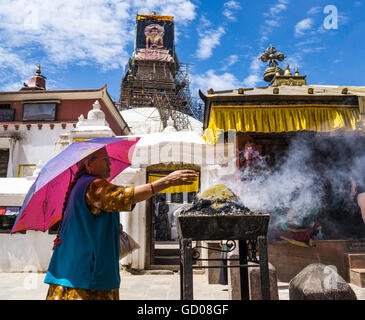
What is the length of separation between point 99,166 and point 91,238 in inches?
24.7

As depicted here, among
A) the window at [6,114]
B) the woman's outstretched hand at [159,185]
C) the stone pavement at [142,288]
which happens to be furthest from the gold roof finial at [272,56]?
the window at [6,114]

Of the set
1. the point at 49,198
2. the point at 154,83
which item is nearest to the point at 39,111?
the point at 49,198

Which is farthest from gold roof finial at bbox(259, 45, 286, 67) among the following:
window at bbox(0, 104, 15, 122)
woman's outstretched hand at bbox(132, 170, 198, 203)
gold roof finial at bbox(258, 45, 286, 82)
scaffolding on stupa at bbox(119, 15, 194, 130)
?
scaffolding on stupa at bbox(119, 15, 194, 130)

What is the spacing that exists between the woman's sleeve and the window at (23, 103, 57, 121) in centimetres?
1594

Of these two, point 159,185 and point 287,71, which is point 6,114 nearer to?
point 287,71

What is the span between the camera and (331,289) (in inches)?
128

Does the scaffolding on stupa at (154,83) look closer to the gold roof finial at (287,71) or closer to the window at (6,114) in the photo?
the window at (6,114)

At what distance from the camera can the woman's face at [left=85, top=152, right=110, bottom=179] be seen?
2432 mm

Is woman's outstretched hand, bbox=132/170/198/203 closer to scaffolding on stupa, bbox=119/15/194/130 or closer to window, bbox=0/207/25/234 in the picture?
window, bbox=0/207/25/234

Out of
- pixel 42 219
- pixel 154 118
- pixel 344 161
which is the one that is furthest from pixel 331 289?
pixel 154 118

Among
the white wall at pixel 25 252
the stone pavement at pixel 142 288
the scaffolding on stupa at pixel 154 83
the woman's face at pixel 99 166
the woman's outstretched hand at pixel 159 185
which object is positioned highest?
the scaffolding on stupa at pixel 154 83

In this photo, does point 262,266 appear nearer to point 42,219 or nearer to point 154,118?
point 42,219

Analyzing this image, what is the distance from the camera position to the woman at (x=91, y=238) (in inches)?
82.5

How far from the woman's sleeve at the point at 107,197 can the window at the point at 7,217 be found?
25.5 ft
